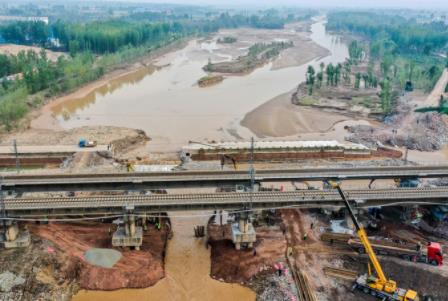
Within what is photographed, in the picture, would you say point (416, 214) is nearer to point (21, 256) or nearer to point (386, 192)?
point (386, 192)

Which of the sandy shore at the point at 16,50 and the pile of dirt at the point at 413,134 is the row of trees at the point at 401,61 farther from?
the sandy shore at the point at 16,50

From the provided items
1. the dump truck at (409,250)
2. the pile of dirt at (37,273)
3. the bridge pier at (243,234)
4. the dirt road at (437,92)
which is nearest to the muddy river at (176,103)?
the bridge pier at (243,234)

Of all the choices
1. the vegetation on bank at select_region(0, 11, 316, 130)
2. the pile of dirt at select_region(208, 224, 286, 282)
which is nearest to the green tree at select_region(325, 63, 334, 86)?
the vegetation on bank at select_region(0, 11, 316, 130)

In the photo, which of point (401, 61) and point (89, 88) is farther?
point (401, 61)

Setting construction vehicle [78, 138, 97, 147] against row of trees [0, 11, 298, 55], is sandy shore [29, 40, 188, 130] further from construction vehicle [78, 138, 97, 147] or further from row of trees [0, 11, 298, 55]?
construction vehicle [78, 138, 97, 147]

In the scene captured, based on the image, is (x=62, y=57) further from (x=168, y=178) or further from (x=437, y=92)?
(x=437, y=92)

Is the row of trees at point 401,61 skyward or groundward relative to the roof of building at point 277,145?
skyward

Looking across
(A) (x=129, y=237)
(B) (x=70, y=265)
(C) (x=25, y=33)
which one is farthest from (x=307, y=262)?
(C) (x=25, y=33)

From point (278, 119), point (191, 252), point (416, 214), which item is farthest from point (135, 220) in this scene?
point (278, 119)
